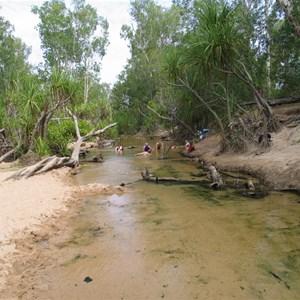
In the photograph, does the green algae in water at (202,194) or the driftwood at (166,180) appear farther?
the driftwood at (166,180)

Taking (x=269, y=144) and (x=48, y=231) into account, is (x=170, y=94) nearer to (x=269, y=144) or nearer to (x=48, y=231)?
(x=269, y=144)

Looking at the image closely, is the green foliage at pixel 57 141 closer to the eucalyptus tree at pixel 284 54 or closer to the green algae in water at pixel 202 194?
the green algae in water at pixel 202 194

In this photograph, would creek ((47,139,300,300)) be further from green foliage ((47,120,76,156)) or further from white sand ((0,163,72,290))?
green foliage ((47,120,76,156))

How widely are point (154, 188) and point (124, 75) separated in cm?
3477

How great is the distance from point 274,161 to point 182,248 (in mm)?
5971

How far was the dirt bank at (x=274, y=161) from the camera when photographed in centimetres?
824

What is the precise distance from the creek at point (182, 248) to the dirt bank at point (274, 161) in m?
0.73

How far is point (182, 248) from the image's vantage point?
15.6 ft

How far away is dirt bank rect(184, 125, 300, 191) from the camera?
8243 mm

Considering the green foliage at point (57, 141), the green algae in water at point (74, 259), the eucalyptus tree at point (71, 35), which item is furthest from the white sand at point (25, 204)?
the eucalyptus tree at point (71, 35)

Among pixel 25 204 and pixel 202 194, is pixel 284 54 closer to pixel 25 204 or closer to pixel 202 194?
pixel 202 194

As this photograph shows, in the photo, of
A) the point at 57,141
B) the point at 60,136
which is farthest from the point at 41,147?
the point at 60,136

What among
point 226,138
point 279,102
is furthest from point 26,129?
point 279,102

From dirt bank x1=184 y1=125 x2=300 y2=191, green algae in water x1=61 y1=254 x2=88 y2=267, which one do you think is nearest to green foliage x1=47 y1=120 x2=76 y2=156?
dirt bank x1=184 y1=125 x2=300 y2=191
